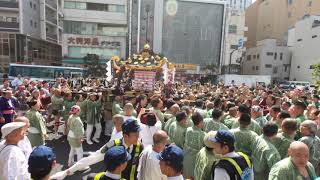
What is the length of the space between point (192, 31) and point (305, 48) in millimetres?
21782

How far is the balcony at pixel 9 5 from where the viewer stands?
35.3m

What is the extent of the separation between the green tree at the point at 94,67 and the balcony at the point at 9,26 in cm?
1037

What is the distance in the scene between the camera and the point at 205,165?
3398mm

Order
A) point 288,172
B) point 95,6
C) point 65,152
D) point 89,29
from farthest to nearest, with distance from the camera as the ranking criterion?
point 95,6
point 89,29
point 65,152
point 288,172

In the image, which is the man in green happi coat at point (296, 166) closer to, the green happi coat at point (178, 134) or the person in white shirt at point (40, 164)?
the green happi coat at point (178, 134)

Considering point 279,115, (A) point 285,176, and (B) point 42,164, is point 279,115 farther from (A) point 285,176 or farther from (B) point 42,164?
(B) point 42,164

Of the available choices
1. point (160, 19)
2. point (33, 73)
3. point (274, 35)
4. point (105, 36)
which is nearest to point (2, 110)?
point (33, 73)

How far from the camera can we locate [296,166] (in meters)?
2.89

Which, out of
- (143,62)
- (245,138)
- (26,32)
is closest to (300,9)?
(26,32)

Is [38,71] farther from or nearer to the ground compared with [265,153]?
farther from the ground

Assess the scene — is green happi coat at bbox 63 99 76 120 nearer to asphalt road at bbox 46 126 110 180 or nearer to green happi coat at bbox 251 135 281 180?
asphalt road at bbox 46 126 110 180

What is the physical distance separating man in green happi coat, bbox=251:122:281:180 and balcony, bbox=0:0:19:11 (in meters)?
40.1

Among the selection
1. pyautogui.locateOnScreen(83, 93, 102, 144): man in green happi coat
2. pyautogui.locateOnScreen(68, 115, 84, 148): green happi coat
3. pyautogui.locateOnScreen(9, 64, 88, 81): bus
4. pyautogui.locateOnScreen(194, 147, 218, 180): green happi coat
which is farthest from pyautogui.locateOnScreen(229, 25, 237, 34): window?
pyautogui.locateOnScreen(194, 147, 218, 180): green happi coat

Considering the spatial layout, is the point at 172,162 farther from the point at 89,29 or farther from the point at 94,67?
the point at 89,29
